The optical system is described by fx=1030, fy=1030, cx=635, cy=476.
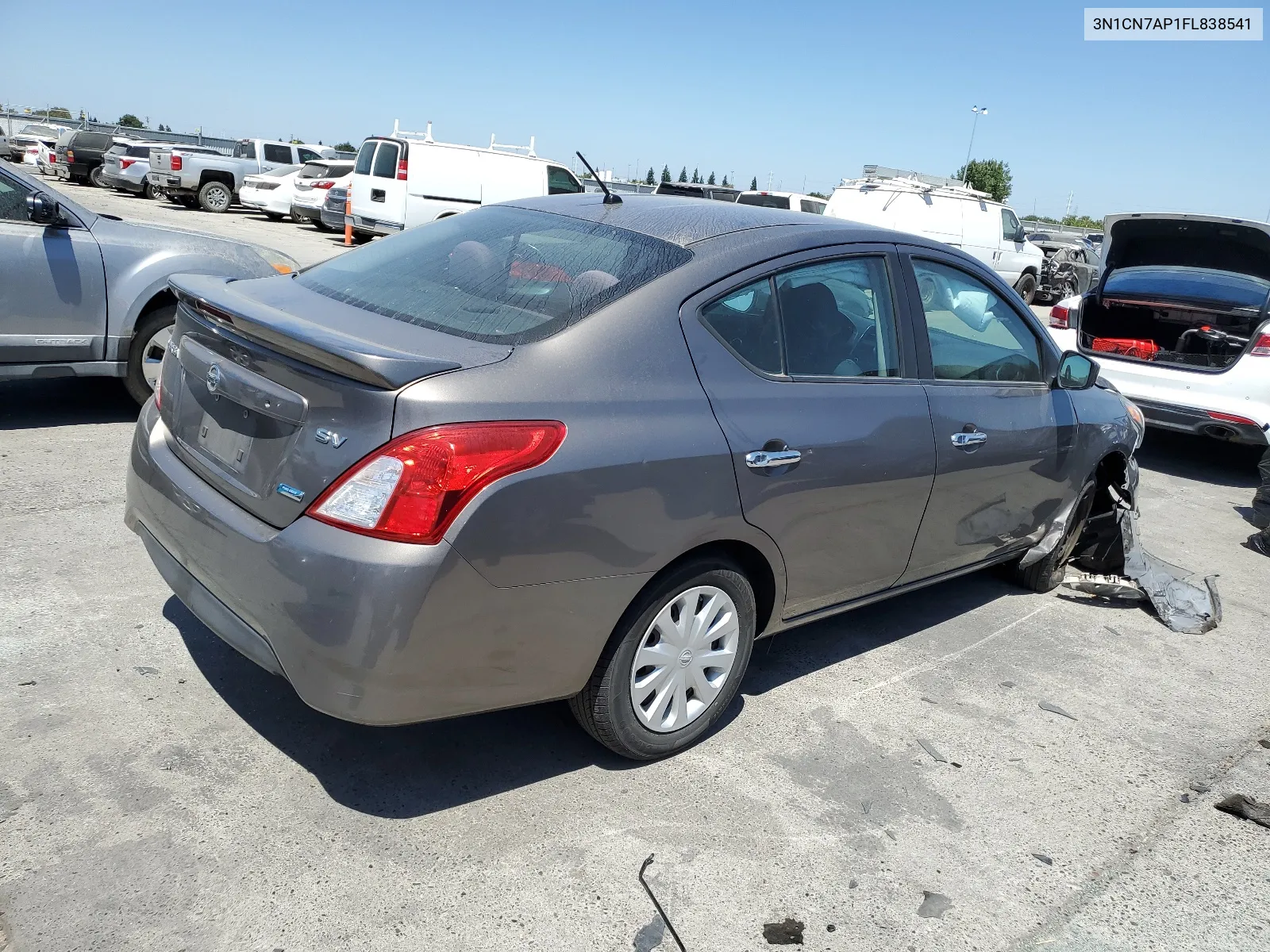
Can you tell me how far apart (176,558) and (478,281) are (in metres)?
1.26

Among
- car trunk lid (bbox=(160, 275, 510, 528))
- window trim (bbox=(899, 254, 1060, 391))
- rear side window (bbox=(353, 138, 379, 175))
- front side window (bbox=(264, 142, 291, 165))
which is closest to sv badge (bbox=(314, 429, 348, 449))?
car trunk lid (bbox=(160, 275, 510, 528))

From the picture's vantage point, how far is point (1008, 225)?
2119 cm

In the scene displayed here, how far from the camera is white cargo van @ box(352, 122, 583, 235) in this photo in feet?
61.4

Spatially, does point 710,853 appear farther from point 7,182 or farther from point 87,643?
point 7,182

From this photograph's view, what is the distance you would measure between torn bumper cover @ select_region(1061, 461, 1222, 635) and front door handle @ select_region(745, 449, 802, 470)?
2877mm

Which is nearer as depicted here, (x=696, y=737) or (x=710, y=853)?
(x=710, y=853)

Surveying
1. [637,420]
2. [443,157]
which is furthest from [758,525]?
[443,157]

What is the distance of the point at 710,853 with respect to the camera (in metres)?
2.90

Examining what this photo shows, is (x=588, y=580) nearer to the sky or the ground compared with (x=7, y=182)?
nearer to the ground

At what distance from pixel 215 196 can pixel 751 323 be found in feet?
87.2

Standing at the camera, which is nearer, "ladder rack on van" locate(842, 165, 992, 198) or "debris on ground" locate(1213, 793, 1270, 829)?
"debris on ground" locate(1213, 793, 1270, 829)

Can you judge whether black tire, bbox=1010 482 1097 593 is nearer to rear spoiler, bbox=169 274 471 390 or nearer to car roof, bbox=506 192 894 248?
car roof, bbox=506 192 894 248

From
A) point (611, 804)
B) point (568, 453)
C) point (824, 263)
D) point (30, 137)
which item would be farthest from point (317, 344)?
point (30, 137)

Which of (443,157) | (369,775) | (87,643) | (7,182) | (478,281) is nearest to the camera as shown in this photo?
(369,775)
